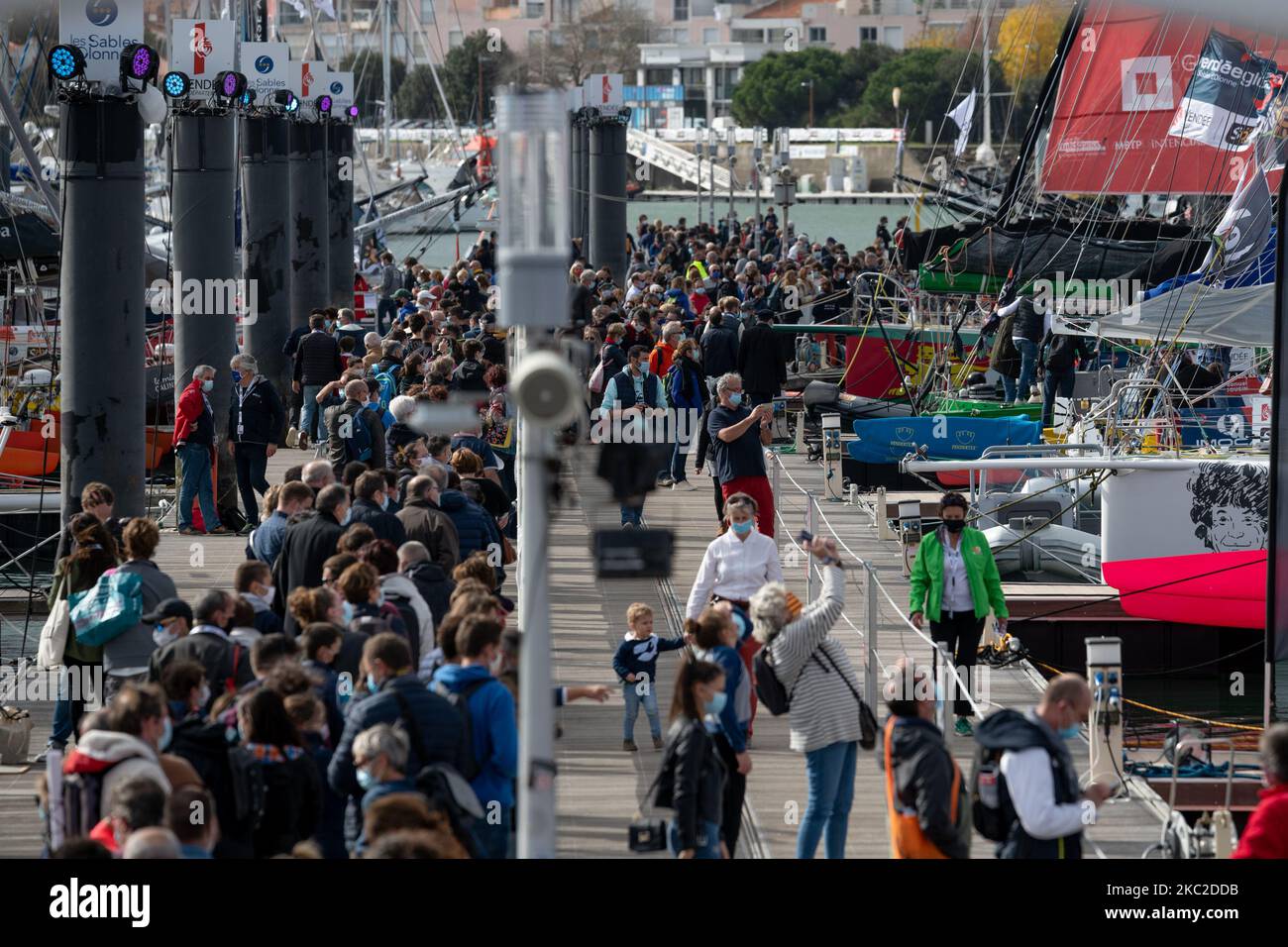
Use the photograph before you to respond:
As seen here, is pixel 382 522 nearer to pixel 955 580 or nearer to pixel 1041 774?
pixel 955 580

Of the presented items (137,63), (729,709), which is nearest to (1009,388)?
(137,63)

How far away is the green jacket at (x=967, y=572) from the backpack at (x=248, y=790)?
591cm

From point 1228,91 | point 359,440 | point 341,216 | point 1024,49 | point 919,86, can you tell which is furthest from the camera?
point 919,86

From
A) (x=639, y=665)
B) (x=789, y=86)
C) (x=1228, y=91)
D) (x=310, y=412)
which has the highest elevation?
(x=789, y=86)

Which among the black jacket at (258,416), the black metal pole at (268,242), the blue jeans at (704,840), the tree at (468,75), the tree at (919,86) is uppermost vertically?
the tree at (919,86)

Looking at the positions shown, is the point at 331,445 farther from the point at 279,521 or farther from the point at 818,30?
the point at 818,30

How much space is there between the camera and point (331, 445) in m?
16.1

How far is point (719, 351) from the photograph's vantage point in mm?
21938

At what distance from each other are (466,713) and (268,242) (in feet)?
59.7

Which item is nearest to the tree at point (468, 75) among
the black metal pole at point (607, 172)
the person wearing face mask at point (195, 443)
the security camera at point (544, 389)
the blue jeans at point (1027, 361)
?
the black metal pole at point (607, 172)

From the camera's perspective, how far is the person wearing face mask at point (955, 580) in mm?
12500

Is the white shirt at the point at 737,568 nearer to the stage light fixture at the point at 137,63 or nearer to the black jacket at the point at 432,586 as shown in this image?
the black jacket at the point at 432,586

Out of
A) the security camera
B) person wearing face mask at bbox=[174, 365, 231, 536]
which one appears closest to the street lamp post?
the security camera

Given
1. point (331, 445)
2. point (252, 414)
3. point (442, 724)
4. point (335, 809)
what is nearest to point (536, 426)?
point (442, 724)
